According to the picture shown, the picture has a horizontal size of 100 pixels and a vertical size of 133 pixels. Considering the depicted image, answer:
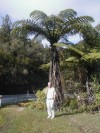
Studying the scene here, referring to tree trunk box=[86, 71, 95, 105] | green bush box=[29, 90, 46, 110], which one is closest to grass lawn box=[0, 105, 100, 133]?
green bush box=[29, 90, 46, 110]

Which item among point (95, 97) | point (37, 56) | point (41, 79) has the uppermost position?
point (37, 56)

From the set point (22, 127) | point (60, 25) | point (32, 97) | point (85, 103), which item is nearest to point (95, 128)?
point (22, 127)

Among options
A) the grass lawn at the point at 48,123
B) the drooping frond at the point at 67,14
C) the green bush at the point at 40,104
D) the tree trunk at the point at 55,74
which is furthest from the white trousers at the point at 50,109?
the drooping frond at the point at 67,14

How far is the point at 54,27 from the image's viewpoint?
19.4 m

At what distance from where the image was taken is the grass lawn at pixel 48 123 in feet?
40.6

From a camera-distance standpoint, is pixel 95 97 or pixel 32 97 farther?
pixel 32 97

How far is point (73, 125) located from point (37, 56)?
33.3m

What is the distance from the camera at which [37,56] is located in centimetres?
4569

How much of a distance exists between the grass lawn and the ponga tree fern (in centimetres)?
373

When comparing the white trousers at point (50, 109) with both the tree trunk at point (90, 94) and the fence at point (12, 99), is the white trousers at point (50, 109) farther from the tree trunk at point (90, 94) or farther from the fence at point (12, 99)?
the fence at point (12, 99)

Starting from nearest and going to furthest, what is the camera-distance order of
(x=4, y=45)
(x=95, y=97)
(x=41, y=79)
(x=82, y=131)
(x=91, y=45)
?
(x=82, y=131)
(x=95, y=97)
(x=91, y=45)
(x=4, y=45)
(x=41, y=79)

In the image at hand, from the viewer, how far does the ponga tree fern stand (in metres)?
18.7

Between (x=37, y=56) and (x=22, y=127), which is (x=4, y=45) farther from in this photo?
(x=22, y=127)

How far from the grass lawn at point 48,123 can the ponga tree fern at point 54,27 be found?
373cm
